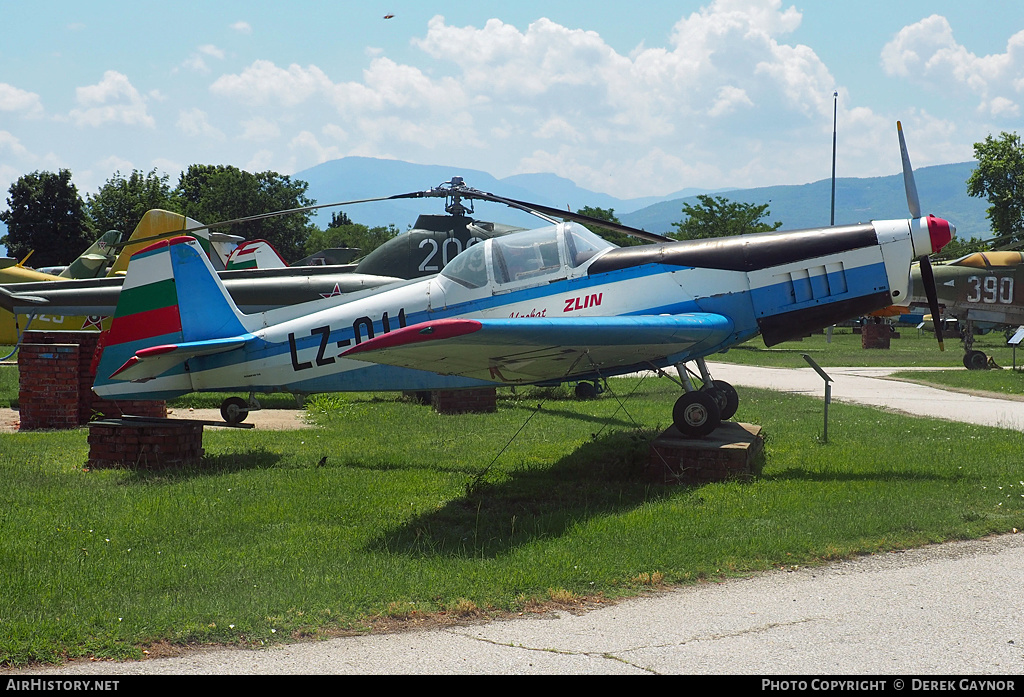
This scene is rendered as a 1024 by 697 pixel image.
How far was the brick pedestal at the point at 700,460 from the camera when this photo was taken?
8.14 m

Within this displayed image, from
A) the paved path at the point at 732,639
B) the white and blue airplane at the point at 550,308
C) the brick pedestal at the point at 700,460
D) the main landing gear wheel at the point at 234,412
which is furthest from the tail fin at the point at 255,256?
the paved path at the point at 732,639

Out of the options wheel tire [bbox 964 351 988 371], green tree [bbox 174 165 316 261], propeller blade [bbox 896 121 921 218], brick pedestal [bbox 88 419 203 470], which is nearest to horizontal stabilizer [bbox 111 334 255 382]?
brick pedestal [bbox 88 419 203 470]

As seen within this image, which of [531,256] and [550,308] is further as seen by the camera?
[531,256]

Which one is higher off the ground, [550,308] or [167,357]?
[550,308]

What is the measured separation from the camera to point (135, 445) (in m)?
9.19

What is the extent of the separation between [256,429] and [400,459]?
148 inches

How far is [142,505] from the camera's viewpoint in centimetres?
718

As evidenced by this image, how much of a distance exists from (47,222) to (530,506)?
67315 mm

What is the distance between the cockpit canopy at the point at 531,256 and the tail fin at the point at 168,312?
3.01 meters

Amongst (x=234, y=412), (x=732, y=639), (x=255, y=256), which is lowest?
(x=732, y=639)

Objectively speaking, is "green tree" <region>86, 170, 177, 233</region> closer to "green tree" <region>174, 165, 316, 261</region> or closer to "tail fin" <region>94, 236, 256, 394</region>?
"green tree" <region>174, 165, 316, 261</region>

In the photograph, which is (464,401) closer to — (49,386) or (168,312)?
(168,312)

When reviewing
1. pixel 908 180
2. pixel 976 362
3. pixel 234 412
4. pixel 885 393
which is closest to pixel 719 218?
pixel 976 362

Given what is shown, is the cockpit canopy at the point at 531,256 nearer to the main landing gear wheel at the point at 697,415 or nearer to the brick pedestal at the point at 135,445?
the main landing gear wheel at the point at 697,415
